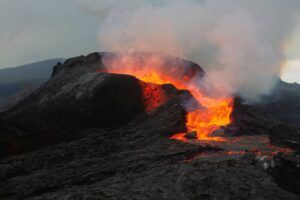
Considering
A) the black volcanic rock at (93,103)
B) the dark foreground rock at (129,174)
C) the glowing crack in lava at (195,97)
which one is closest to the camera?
the dark foreground rock at (129,174)

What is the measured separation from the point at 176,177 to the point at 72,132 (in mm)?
12893

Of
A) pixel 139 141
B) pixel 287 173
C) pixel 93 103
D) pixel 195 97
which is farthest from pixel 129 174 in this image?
pixel 195 97

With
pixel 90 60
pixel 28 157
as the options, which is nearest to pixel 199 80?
pixel 90 60

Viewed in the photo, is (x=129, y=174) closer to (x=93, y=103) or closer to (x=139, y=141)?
(x=139, y=141)

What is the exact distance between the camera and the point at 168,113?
3469 centimetres

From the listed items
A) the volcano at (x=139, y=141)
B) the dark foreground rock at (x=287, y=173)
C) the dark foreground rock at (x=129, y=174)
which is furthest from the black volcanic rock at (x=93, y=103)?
the dark foreground rock at (x=287, y=173)

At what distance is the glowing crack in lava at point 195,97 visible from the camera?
34719 mm

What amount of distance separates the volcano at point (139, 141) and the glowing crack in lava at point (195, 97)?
0.10m

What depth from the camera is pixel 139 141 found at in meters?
29.2

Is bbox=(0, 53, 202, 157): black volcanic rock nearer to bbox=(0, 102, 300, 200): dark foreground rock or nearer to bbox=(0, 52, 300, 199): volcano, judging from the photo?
bbox=(0, 52, 300, 199): volcano

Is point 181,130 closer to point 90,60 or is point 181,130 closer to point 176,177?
point 176,177

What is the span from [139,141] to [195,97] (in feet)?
51.0

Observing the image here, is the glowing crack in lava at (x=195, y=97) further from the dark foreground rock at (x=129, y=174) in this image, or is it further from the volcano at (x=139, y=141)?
the dark foreground rock at (x=129, y=174)

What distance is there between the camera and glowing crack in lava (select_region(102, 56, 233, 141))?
1367 inches
